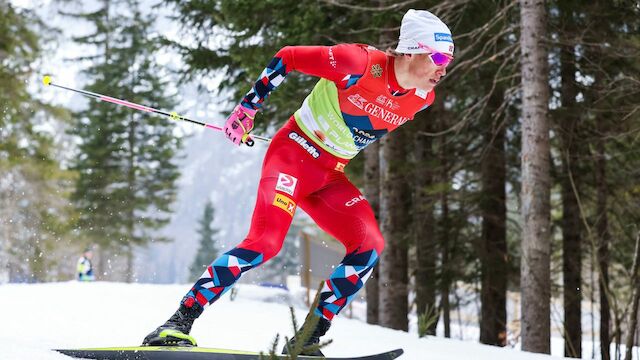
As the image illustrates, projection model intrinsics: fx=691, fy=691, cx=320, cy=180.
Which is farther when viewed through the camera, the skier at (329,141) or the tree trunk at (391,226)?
the tree trunk at (391,226)

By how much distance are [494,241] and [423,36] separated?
9.08 m

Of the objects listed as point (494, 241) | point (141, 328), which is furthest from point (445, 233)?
point (141, 328)

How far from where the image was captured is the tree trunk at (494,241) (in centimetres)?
1215

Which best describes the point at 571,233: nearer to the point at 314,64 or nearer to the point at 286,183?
the point at 286,183

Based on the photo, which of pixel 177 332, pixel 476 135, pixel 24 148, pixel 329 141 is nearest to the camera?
pixel 177 332

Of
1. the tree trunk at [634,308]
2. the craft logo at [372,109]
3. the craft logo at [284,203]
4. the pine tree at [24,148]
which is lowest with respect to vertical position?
the tree trunk at [634,308]

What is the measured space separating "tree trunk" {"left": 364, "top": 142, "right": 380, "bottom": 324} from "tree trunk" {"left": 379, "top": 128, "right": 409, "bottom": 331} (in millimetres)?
404

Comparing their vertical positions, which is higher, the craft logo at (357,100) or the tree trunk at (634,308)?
the craft logo at (357,100)

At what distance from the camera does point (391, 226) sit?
10.8 metres

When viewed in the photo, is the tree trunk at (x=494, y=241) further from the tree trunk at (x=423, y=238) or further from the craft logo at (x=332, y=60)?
the craft logo at (x=332, y=60)

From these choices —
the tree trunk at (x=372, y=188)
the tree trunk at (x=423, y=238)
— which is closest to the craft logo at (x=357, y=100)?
the tree trunk at (x=372, y=188)

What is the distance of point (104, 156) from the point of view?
29.4 meters

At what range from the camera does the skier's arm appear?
388 cm

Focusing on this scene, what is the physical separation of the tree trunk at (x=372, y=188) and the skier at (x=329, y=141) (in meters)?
7.01
